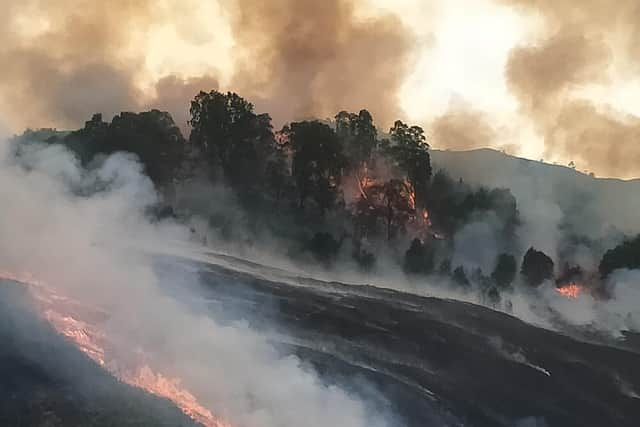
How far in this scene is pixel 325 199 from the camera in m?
74.3

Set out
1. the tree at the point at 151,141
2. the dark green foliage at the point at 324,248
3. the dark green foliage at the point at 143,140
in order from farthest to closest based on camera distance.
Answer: the tree at the point at 151,141 → the dark green foliage at the point at 143,140 → the dark green foliage at the point at 324,248

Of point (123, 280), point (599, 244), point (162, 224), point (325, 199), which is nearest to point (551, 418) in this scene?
point (123, 280)

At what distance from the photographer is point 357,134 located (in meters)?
82.6

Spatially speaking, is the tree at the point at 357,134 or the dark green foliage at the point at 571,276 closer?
the dark green foliage at the point at 571,276

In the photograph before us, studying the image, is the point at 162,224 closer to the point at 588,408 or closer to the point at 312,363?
the point at 312,363

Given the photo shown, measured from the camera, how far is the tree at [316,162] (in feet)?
245

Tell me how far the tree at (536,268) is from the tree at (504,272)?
96 cm

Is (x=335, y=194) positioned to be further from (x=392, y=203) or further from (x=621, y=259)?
(x=621, y=259)

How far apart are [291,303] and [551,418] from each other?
1543 centimetres

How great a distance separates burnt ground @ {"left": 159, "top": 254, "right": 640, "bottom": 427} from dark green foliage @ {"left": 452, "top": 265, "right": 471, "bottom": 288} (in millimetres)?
12960

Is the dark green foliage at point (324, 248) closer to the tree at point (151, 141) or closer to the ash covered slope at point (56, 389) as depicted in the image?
the tree at point (151, 141)

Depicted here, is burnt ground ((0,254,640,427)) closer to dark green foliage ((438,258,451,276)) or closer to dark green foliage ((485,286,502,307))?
dark green foliage ((485,286,502,307))

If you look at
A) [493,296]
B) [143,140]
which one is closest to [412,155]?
[493,296]

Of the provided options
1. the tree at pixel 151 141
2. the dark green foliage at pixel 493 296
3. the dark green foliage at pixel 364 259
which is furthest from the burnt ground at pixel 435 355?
the tree at pixel 151 141
